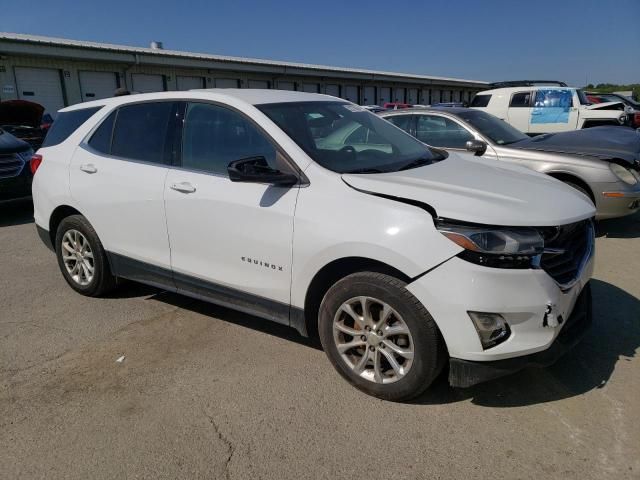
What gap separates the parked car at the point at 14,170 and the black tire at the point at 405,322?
7.05 metres

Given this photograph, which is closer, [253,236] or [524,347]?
[524,347]

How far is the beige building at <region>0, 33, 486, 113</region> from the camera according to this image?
18438mm

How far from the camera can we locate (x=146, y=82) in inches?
899

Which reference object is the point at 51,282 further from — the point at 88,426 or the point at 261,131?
the point at 261,131

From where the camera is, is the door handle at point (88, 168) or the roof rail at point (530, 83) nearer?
the door handle at point (88, 168)

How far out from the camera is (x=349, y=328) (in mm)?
2922

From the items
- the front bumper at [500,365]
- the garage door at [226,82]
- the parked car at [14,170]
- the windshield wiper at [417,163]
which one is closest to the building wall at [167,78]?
the garage door at [226,82]

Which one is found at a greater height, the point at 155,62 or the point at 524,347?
the point at 155,62

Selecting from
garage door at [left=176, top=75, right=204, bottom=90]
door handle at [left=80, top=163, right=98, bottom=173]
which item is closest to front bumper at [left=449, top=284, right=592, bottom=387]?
door handle at [left=80, top=163, right=98, bottom=173]

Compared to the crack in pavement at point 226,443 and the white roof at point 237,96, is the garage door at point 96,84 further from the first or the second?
the crack in pavement at point 226,443

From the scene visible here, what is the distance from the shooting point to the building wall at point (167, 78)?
1828cm

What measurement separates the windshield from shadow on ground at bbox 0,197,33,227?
20.5 feet

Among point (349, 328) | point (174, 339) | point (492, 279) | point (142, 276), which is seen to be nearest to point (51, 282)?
point (142, 276)

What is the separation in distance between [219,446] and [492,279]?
1.61 meters
